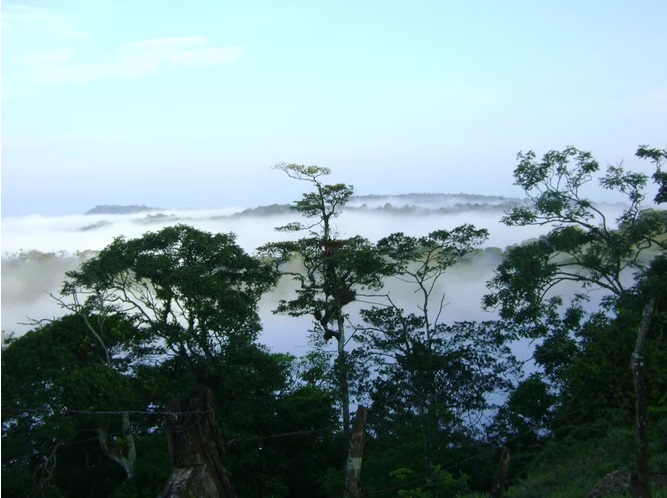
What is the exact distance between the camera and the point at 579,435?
62.1 ft

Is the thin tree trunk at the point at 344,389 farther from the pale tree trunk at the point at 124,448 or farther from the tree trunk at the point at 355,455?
the tree trunk at the point at 355,455

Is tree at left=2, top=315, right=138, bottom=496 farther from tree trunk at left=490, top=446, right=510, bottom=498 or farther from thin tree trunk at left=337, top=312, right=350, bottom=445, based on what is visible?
A: tree trunk at left=490, top=446, right=510, bottom=498

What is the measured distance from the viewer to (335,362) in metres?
27.4

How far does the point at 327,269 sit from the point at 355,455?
61.6ft

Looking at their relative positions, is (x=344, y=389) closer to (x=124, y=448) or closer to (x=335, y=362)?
(x=335, y=362)

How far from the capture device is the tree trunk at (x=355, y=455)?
32.5 ft

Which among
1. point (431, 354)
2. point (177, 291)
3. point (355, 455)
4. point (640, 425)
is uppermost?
point (640, 425)

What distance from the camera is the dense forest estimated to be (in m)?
22.0

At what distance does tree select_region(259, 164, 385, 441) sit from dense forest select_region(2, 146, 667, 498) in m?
0.08

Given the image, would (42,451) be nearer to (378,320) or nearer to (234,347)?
(234,347)

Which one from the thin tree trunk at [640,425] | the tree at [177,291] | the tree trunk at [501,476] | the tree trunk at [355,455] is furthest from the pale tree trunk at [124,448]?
Result: the thin tree trunk at [640,425]

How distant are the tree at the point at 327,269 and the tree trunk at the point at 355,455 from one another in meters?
16.6

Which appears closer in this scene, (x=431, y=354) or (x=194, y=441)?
(x=194, y=441)

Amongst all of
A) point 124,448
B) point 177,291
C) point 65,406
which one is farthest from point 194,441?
point 177,291
